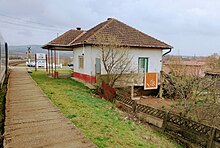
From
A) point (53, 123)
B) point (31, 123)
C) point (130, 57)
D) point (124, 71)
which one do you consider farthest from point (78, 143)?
point (130, 57)

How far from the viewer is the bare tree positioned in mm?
11945

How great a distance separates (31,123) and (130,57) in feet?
34.4

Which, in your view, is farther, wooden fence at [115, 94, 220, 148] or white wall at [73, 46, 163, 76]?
white wall at [73, 46, 163, 76]

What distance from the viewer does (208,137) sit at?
252 inches

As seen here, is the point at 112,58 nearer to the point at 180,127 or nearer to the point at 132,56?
the point at 132,56

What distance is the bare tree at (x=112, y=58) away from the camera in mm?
11945

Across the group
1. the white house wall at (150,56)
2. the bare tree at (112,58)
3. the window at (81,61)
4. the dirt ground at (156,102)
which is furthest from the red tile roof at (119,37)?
the dirt ground at (156,102)

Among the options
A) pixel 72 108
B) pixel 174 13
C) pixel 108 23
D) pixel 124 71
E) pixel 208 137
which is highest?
pixel 174 13

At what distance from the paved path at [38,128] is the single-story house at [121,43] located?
715 centimetres

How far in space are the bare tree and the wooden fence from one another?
2752 mm

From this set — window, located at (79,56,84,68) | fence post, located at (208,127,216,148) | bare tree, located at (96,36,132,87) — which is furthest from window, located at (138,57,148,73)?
fence post, located at (208,127,216,148)

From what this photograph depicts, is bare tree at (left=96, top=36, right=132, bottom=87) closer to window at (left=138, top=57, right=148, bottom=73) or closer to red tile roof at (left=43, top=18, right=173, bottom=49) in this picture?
red tile roof at (left=43, top=18, right=173, bottom=49)

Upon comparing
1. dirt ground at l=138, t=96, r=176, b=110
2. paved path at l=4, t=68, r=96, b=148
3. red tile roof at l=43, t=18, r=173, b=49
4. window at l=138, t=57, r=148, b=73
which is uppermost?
red tile roof at l=43, t=18, r=173, b=49

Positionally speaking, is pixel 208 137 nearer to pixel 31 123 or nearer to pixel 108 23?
pixel 31 123
